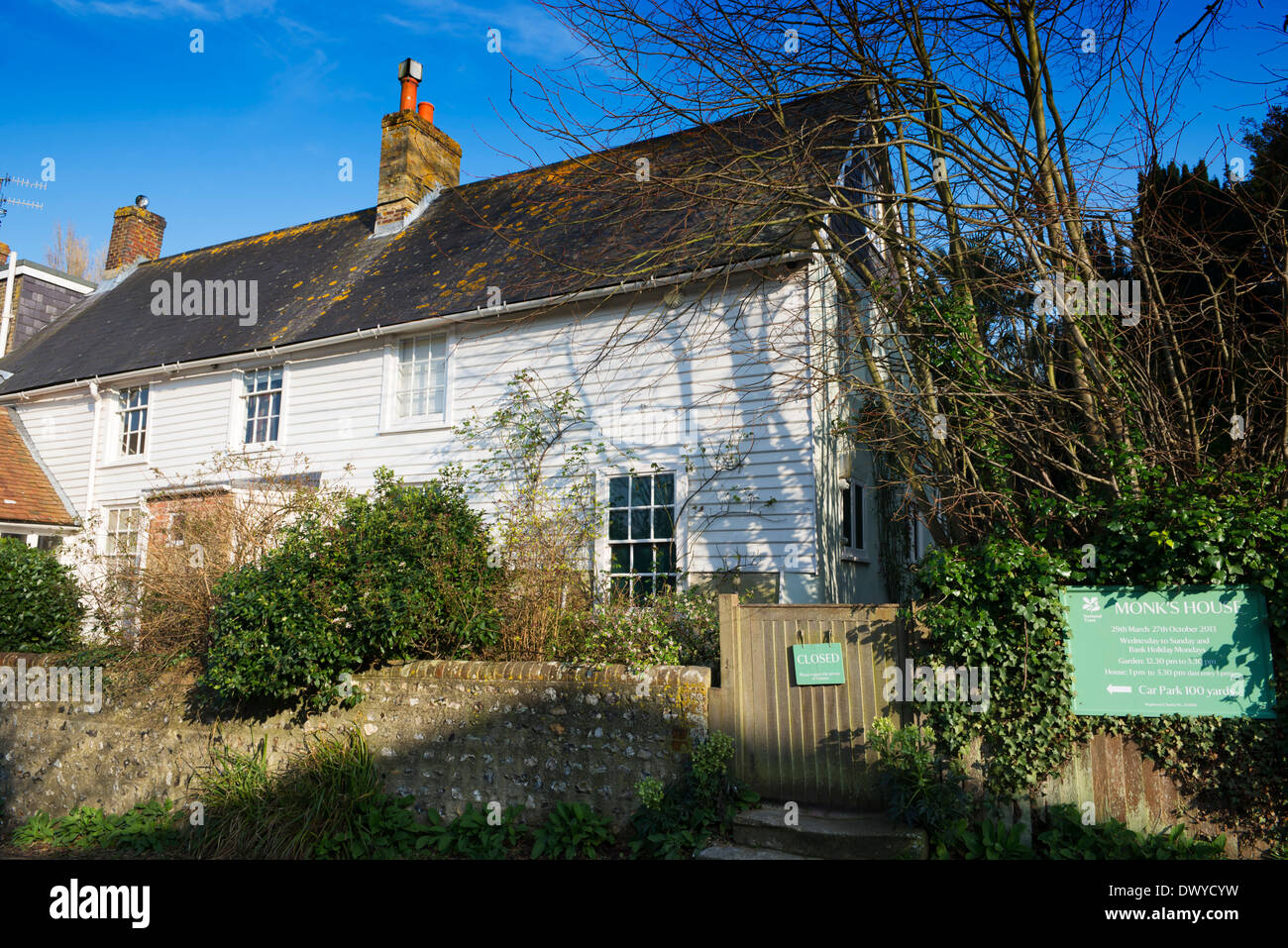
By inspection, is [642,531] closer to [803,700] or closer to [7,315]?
[803,700]

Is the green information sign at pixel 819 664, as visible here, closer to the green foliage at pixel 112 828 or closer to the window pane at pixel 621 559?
the window pane at pixel 621 559

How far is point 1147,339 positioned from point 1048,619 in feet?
8.03

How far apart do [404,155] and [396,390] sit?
19.7ft

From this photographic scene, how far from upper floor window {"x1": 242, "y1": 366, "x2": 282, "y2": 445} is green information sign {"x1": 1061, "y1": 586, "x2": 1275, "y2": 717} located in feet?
40.4

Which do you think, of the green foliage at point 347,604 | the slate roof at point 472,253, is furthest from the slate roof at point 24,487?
the green foliage at point 347,604

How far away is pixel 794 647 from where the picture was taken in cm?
689

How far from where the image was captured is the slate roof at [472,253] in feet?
28.7

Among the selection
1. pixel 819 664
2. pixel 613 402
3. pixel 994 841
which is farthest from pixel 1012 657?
pixel 613 402

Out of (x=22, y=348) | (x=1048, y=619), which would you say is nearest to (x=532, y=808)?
(x=1048, y=619)

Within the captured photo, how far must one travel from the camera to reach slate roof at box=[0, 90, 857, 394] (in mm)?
8750

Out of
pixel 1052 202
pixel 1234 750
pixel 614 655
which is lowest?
pixel 1234 750

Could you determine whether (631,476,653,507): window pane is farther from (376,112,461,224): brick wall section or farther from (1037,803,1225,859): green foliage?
(376,112,461,224): brick wall section

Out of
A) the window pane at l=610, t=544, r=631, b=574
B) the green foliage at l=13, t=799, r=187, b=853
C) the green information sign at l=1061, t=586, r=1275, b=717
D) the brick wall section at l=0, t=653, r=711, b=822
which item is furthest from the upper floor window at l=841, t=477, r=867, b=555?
the green foliage at l=13, t=799, r=187, b=853
